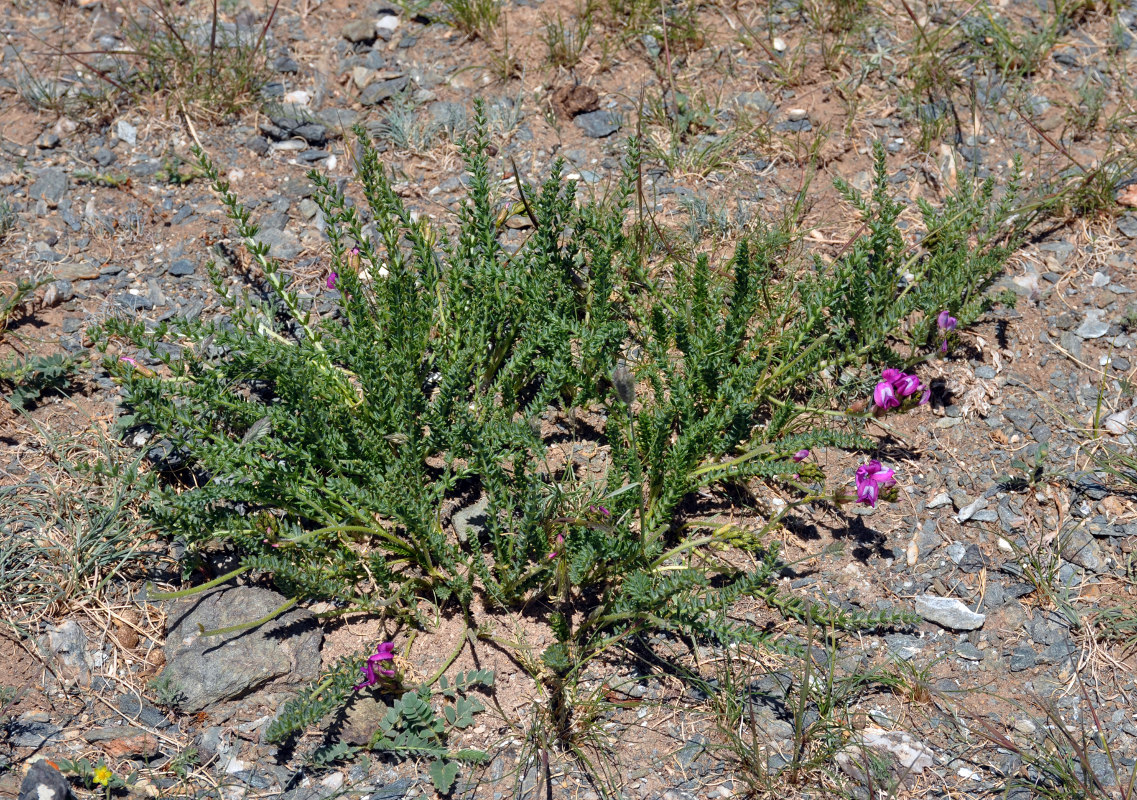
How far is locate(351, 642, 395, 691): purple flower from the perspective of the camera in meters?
2.62

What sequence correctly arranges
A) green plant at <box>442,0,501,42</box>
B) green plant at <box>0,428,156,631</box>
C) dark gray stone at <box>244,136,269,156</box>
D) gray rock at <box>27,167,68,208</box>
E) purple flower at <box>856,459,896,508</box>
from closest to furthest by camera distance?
green plant at <box>0,428,156,631</box>
purple flower at <box>856,459,896,508</box>
gray rock at <box>27,167,68,208</box>
dark gray stone at <box>244,136,269,156</box>
green plant at <box>442,0,501,42</box>

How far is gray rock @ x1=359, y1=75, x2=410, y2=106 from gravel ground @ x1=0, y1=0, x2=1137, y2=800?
0.6 inches

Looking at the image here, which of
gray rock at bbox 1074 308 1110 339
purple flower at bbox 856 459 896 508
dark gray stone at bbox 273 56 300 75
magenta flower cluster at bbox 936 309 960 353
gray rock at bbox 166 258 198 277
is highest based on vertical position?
dark gray stone at bbox 273 56 300 75

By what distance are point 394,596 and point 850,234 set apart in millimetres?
2498

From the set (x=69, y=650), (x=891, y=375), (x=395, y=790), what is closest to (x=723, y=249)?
(x=891, y=375)

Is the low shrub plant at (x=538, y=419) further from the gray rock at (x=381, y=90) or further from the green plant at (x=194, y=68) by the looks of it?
the green plant at (x=194, y=68)

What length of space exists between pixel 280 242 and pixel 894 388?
2631 mm

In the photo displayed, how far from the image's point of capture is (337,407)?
116 inches

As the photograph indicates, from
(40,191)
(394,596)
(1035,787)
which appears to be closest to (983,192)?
(1035,787)

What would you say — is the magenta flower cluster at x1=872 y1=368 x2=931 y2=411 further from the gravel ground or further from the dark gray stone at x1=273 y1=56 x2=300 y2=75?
the dark gray stone at x1=273 y1=56 x2=300 y2=75

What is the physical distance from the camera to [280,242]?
13.0 ft

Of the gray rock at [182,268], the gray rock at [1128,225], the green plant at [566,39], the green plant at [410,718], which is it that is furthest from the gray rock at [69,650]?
the gray rock at [1128,225]

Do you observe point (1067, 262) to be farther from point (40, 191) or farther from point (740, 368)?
point (40, 191)

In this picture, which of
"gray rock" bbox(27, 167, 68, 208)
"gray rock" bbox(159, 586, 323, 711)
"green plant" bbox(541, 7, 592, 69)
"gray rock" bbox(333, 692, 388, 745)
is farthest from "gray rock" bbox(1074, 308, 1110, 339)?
"gray rock" bbox(27, 167, 68, 208)
